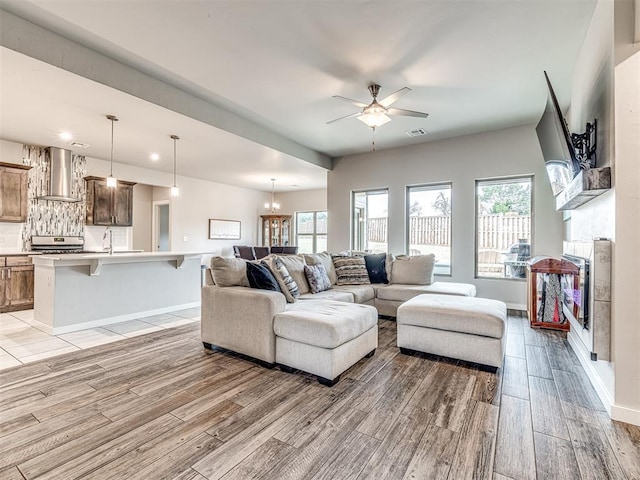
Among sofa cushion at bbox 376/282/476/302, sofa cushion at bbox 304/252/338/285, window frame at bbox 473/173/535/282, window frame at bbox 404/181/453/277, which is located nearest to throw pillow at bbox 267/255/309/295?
sofa cushion at bbox 304/252/338/285

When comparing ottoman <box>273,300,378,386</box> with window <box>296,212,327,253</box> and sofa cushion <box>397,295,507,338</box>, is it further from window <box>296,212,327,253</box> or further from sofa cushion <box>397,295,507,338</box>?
window <box>296,212,327,253</box>

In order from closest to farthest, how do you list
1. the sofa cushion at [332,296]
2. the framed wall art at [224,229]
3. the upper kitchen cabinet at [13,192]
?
the sofa cushion at [332,296] → the upper kitchen cabinet at [13,192] → the framed wall art at [224,229]

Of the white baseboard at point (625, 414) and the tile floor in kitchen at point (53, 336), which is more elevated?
the white baseboard at point (625, 414)

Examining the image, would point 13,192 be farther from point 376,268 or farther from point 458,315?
point 458,315

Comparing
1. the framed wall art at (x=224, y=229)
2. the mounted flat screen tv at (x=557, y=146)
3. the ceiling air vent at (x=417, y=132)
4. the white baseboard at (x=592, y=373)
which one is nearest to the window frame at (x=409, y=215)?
the ceiling air vent at (x=417, y=132)

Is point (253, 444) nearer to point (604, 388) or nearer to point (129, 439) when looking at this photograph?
point (129, 439)

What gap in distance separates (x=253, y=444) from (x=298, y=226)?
8528 millimetres

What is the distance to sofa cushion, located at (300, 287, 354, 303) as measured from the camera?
→ 3.64 m

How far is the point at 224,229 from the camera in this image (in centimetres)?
863

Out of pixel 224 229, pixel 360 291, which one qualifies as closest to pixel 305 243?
pixel 224 229

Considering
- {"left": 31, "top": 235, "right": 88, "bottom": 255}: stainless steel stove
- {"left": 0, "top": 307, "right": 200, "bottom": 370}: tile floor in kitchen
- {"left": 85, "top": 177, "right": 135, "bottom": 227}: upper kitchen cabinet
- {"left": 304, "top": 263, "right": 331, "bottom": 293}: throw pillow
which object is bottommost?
{"left": 0, "top": 307, "right": 200, "bottom": 370}: tile floor in kitchen

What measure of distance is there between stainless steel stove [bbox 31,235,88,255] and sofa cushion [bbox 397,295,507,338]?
5.91 m

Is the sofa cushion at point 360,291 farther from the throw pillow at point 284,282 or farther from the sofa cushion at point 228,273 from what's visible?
the sofa cushion at point 228,273

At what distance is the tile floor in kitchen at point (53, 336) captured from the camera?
120 inches
